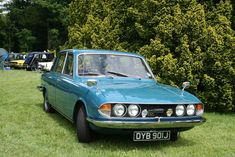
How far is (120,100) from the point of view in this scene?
5.59m

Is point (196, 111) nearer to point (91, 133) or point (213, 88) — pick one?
point (91, 133)

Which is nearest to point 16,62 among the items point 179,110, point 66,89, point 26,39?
point 26,39

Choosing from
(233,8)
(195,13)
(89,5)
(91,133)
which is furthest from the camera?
(89,5)

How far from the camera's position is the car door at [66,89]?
673 cm

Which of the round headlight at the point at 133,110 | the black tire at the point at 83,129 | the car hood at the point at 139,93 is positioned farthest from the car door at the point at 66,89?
the round headlight at the point at 133,110

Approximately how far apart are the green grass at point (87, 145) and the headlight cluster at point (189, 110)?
0.59m

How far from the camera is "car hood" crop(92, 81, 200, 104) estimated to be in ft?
18.7

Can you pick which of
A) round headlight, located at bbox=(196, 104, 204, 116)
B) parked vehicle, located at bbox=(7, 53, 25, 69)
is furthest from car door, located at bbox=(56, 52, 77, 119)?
parked vehicle, located at bbox=(7, 53, 25, 69)

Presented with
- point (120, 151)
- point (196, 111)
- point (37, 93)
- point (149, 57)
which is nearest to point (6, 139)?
point (120, 151)

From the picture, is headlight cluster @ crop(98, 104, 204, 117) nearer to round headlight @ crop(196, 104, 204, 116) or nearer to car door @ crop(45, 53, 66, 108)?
round headlight @ crop(196, 104, 204, 116)

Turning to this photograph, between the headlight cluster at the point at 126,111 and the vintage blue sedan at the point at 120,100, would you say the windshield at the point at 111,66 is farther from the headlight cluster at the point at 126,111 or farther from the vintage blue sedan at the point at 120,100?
the headlight cluster at the point at 126,111

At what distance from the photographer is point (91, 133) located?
6191 millimetres

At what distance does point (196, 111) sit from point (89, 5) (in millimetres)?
9747

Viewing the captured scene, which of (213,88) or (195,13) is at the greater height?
(195,13)
